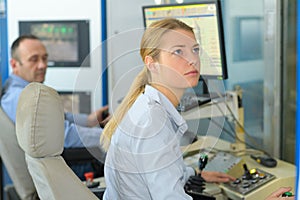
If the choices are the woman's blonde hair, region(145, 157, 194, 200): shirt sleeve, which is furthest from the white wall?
region(145, 157, 194, 200): shirt sleeve

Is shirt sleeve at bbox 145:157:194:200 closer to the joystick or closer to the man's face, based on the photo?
the joystick

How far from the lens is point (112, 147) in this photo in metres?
1.58

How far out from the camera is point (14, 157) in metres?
2.29

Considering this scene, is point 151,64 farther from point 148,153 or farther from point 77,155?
point 77,155

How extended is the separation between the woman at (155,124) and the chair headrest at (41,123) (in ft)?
0.71

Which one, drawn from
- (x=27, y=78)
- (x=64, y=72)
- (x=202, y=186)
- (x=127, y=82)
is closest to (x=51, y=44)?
(x=64, y=72)

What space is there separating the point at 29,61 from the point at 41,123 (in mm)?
1479

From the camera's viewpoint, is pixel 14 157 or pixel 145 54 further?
pixel 14 157

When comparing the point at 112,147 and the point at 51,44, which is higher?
the point at 51,44

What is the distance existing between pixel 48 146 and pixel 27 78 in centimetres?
147

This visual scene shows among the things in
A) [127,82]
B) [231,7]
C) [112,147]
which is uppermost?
[231,7]

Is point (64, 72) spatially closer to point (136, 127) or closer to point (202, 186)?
point (202, 186)

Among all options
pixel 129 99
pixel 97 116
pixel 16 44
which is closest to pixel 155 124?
A: pixel 129 99

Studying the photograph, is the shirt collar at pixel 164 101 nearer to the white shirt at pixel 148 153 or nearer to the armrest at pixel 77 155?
the white shirt at pixel 148 153
